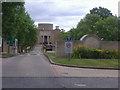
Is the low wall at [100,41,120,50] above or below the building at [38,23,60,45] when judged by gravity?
below

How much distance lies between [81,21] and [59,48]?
47686mm

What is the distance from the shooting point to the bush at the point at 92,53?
3131cm

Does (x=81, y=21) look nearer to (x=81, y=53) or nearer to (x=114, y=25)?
(x=114, y=25)

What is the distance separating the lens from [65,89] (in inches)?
376

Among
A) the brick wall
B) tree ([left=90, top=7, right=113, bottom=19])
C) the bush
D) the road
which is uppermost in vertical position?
tree ([left=90, top=7, right=113, bottom=19])

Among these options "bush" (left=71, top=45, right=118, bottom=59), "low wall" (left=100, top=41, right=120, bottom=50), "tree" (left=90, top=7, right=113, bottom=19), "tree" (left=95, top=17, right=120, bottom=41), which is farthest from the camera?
"tree" (left=90, top=7, right=113, bottom=19)

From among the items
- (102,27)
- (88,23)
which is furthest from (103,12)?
(102,27)

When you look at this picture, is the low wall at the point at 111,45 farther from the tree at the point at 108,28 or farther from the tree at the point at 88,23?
the tree at the point at 88,23

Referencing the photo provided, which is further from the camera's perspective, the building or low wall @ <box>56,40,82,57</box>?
the building

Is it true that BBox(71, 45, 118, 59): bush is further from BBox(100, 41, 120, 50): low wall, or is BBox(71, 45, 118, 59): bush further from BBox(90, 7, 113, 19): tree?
BBox(90, 7, 113, 19): tree

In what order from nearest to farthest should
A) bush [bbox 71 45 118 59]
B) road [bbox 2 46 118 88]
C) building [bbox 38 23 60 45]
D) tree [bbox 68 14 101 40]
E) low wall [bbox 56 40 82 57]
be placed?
1. road [bbox 2 46 118 88]
2. bush [bbox 71 45 118 59]
3. low wall [bbox 56 40 82 57]
4. tree [bbox 68 14 101 40]
5. building [bbox 38 23 60 45]

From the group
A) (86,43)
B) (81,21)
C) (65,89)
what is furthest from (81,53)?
(81,21)

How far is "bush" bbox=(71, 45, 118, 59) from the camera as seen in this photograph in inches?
1233

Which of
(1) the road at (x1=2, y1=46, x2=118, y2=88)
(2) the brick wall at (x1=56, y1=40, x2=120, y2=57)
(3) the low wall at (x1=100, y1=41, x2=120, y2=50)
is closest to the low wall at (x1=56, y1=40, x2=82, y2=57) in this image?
(2) the brick wall at (x1=56, y1=40, x2=120, y2=57)
